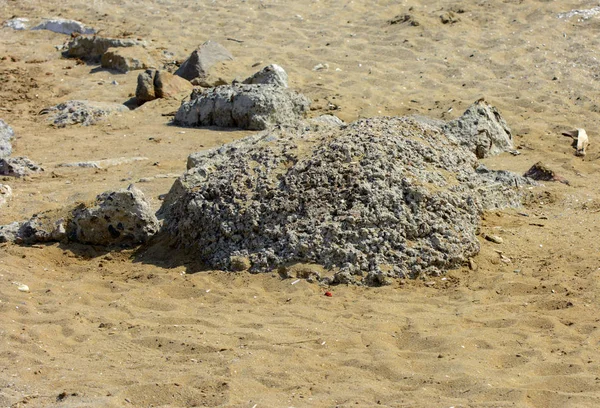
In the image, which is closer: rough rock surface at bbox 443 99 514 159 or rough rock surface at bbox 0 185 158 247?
rough rock surface at bbox 0 185 158 247

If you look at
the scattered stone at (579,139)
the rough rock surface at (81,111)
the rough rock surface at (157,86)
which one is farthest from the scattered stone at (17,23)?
the scattered stone at (579,139)

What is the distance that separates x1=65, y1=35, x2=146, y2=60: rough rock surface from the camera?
12.8 meters

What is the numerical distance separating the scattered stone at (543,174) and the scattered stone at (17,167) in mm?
4772

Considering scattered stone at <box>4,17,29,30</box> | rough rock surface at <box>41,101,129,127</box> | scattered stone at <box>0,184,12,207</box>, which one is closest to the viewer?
scattered stone at <box>0,184,12,207</box>

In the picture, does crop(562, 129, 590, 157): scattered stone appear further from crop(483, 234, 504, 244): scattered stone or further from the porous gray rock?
the porous gray rock

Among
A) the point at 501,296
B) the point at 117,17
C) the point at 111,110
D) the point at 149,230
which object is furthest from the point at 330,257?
the point at 117,17

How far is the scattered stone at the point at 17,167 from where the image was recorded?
796 cm

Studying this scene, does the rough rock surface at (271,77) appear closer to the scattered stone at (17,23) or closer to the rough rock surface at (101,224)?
the rough rock surface at (101,224)

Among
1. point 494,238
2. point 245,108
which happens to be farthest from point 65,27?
point 494,238

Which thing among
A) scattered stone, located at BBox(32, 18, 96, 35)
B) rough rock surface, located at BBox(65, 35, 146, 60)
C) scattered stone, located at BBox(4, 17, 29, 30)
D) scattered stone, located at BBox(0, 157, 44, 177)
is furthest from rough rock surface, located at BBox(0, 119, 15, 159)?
scattered stone, located at BBox(4, 17, 29, 30)

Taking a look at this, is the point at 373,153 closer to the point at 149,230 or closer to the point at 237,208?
the point at 237,208

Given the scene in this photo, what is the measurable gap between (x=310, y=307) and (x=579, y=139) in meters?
5.10

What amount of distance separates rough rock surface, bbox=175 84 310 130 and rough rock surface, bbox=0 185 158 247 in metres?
3.64

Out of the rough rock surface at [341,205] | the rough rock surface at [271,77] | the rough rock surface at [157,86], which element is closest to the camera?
the rough rock surface at [341,205]
